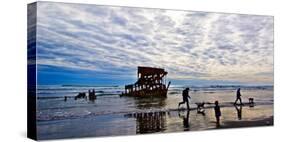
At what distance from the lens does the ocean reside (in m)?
7.09

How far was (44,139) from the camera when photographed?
6988 mm

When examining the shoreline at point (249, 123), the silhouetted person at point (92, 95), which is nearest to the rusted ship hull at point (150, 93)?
the silhouetted person at point (92, 95)

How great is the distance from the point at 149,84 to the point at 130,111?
1.70 ft

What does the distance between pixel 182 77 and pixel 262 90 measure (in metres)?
1.60

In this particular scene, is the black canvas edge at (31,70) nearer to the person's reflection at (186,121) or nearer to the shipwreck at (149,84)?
the shipwreck at (149,84)

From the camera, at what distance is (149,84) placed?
7.88 meters

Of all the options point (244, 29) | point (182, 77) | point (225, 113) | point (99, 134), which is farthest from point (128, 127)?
point (244, 29)

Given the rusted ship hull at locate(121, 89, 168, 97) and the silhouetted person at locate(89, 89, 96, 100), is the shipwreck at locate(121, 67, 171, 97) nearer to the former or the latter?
the rusted ship hull at locate(121, 89, 168, 97)

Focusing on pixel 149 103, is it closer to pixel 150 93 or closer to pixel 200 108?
pixel 150 93

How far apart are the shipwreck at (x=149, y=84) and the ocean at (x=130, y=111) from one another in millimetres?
80

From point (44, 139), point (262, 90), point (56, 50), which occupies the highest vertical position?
point (56, 50)

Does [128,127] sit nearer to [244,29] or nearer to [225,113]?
[225,113]

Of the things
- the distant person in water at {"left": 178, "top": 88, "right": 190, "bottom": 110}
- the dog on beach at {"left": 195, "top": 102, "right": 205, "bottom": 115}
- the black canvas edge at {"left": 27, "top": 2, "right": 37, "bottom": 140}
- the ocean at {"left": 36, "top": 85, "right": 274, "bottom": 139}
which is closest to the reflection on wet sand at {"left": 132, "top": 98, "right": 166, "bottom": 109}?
the ocean at {"left": 36, "top": 85, "right": 274, "bottom": 139}

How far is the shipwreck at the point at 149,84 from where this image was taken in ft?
25.2
